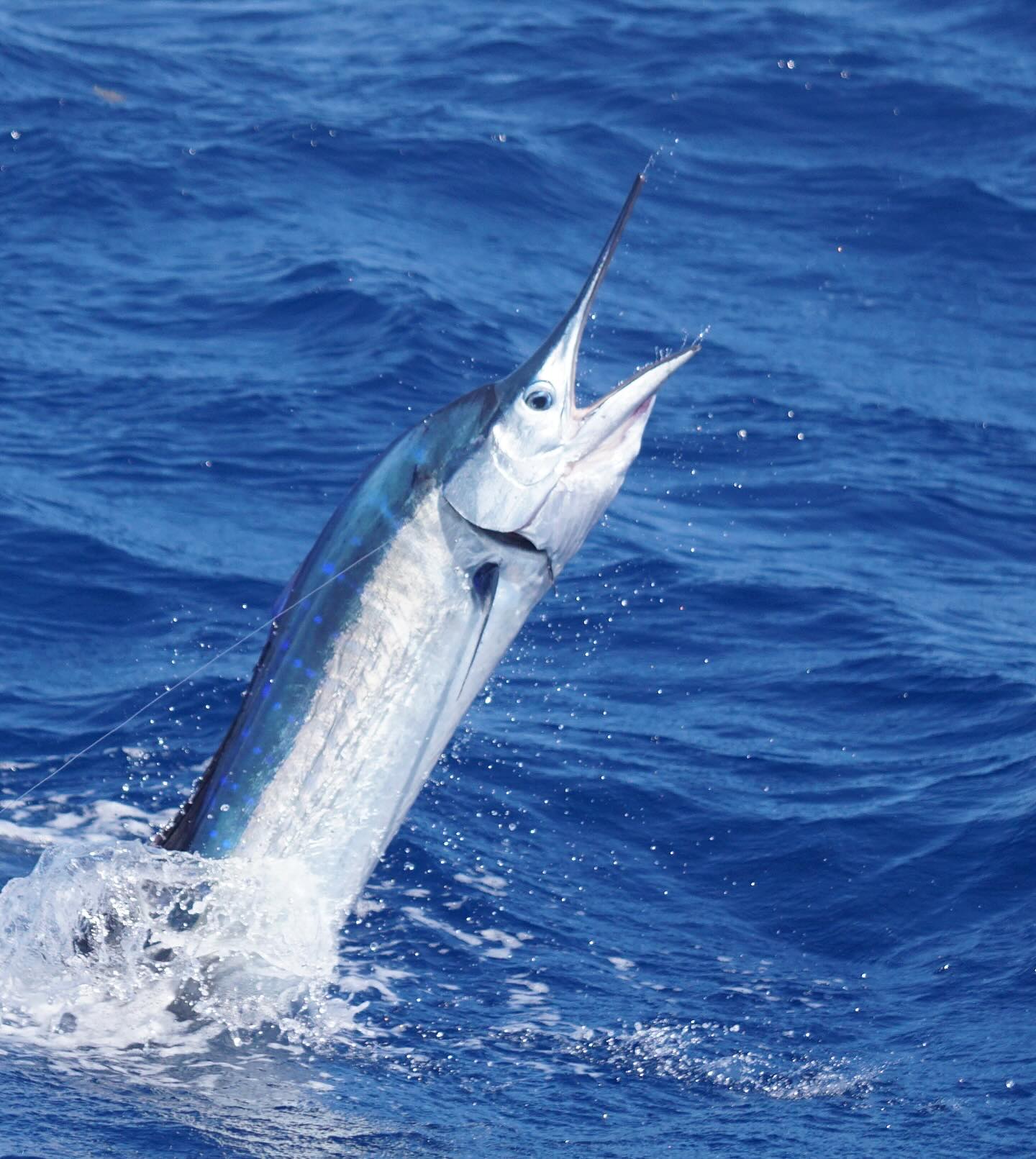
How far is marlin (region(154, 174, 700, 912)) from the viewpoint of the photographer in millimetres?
4918

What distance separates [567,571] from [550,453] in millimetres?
5226

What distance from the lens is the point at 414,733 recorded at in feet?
16.8

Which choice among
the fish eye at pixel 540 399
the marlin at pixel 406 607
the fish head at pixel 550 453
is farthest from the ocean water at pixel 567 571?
the fish eye at pixel 540 399

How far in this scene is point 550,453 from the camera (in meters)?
4.91

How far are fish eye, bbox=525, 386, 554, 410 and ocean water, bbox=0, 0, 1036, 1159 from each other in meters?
1.53

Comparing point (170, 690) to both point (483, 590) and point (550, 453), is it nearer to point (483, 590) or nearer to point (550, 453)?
point (483, 590)

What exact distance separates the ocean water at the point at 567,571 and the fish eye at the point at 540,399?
1.53m

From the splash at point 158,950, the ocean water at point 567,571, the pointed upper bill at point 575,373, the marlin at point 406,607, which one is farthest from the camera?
the ocean water at point 567,571

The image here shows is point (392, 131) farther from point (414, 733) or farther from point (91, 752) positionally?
point (414, 733)

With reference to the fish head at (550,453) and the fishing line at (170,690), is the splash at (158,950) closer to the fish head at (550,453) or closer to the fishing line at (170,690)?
the fishing line at (170,690)

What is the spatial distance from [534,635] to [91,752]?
7.92 feet

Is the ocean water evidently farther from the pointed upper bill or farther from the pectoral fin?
the pointed upper bill

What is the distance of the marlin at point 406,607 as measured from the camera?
4.92m

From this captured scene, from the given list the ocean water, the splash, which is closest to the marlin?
the splash
